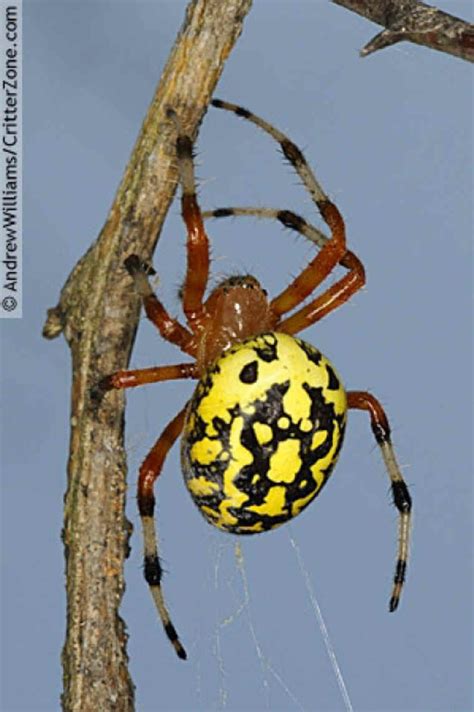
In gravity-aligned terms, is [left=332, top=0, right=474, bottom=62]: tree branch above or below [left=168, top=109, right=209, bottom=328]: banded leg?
above

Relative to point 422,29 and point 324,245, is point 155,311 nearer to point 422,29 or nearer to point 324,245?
point 324,245

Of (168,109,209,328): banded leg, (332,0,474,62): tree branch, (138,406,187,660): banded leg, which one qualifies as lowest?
(138,406,187,660): banded leg

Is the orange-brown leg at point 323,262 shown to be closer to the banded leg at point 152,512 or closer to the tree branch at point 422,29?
the banded leg at point 152,512

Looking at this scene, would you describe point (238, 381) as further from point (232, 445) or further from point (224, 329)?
point (224, 329)

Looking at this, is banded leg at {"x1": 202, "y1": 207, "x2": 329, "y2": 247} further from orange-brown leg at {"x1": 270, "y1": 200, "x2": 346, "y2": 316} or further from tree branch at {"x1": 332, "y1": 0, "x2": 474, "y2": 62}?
tree branch at {"x1": 332, "y1": 0, "x2": 474, "y2": 62}

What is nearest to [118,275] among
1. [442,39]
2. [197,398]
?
[197,398]

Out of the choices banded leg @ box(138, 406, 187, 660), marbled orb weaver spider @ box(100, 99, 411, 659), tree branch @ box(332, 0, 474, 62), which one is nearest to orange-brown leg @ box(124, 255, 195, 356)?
marbled orb weaver spider @ box(100, 99, 411, 659)
